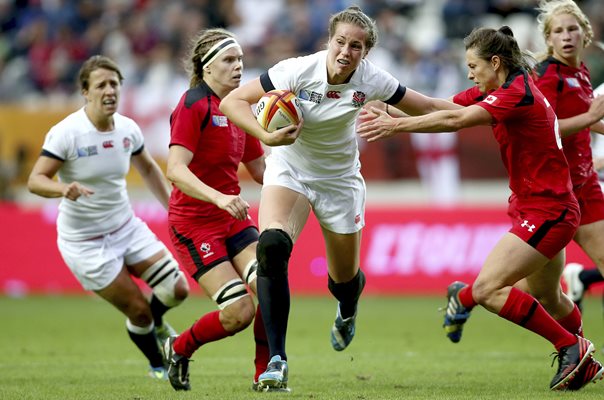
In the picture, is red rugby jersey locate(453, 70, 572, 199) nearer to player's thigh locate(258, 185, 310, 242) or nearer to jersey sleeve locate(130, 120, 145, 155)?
player's thigh locate(258, 185, 310, 242)

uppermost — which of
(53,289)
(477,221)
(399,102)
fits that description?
(399,102)

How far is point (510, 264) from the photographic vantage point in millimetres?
6914

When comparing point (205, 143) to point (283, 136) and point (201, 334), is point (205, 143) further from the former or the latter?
point (201, 334)

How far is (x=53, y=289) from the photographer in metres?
16.4

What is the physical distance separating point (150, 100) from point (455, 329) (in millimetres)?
10514

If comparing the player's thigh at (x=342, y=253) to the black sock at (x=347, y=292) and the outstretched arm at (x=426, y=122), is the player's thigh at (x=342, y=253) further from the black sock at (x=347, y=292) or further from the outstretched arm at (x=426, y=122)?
the outstretched arm at (x=426, y=122)

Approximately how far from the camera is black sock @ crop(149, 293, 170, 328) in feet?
28.4

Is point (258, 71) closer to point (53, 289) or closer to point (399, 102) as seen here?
point (53, 289)

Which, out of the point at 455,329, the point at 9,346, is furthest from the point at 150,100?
the point at 455,329

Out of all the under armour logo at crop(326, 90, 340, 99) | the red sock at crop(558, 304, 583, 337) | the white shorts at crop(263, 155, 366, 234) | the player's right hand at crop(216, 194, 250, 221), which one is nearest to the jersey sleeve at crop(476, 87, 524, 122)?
the under armour logo at crop(326, 90, 340, 99)

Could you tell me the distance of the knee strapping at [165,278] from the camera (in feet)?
27.8

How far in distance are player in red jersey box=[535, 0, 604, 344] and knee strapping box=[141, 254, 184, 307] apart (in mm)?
3152

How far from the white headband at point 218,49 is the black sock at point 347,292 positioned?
6.07ft

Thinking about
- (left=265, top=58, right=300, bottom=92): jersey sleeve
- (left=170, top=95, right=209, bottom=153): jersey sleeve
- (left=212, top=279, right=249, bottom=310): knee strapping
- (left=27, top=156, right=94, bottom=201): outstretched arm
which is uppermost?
(left=265, top=58, right=300, bottom=92): jersey sleeve
